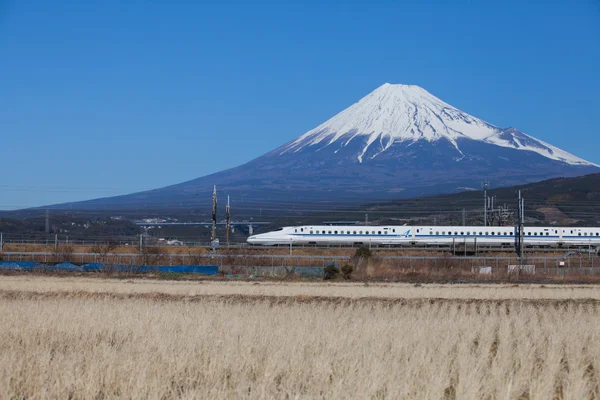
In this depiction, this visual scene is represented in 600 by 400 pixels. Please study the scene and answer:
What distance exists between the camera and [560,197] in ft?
552

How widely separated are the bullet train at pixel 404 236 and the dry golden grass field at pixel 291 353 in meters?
55.4

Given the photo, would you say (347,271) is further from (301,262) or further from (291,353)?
(291,353)

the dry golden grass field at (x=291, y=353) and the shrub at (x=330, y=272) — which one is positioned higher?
the dry golden grass field at (x=291, y=353)

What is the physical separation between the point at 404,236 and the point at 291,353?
66961 millimetres

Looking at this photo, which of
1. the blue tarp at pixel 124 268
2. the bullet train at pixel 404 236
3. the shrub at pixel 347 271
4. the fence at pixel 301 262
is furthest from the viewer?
the bullet train at pixel 404 236

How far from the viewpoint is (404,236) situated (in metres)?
79.6

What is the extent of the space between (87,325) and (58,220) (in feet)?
404

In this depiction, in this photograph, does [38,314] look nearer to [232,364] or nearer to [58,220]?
[232,364]

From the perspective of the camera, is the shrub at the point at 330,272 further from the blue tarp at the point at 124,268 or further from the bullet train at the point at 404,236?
the bullet train at the point at 404,236

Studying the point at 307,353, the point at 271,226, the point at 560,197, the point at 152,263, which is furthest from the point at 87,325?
the point at 560,197

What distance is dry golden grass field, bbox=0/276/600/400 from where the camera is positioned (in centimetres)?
1094

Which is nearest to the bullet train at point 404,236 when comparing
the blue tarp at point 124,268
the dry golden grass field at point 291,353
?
the blue tarp at point 124,268

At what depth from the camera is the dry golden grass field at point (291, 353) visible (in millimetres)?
10938

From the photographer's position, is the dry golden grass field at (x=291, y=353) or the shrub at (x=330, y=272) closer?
the dry golden grass field at (x=291, y=353)
